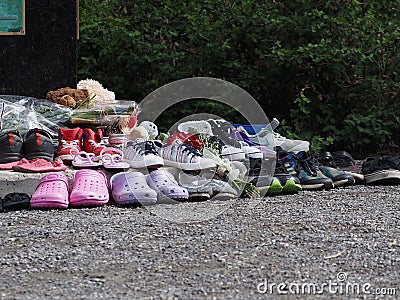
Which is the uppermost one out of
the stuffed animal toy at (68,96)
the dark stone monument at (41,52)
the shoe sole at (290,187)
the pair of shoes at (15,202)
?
the dark stone monument at (41,52)

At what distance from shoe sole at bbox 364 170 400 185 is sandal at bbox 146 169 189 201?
1.42m

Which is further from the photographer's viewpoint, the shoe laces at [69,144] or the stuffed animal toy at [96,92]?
the stuffed animal toy at [96,92]

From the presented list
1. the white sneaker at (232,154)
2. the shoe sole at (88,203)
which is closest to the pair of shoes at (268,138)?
the white sneaker at (232,154)

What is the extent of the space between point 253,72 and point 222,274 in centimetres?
492

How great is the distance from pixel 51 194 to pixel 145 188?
1.70 feet

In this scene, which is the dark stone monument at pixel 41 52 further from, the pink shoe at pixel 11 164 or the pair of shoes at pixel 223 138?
the pink shoe at pixel 11 164

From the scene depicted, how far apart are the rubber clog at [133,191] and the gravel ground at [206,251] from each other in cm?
6

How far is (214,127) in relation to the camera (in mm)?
5590

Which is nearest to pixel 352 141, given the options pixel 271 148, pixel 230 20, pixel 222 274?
pixel 230 20

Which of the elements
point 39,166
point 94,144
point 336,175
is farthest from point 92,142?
point 336,175

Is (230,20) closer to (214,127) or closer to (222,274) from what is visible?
(214,127)

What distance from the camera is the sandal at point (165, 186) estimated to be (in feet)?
14.6

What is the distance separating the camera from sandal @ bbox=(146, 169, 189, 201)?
4.45 meters

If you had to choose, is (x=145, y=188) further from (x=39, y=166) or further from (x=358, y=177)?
(x=358, y=177)
